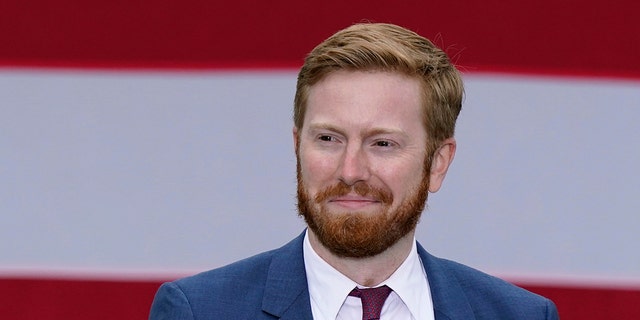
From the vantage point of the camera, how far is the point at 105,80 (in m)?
2.30

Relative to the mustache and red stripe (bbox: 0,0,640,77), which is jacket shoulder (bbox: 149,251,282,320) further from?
red stripe (bbox: 0,0,640,77)

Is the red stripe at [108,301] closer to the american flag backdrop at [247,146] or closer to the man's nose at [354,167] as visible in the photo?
the american flag backdrop at [247,146]

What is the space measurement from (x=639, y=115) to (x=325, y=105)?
873mm

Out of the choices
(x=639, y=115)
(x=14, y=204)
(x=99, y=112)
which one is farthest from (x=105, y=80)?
(x=639, y=115)

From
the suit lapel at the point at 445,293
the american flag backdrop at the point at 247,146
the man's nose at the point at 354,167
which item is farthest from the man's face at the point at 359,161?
the american flag backdrop at the point at 247,146

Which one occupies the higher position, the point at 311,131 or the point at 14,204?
the point at 311,131

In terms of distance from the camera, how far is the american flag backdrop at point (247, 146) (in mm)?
2250

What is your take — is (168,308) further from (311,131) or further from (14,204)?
(14,204)

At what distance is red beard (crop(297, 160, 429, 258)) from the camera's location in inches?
64.0

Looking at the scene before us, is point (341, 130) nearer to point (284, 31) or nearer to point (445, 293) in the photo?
point (445, 293)

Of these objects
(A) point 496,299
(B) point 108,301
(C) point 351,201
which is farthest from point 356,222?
(B) point 108,301

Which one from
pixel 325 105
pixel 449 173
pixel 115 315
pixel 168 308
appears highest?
pixel 325 105

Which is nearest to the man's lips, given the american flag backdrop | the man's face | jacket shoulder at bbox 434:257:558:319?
the man's face

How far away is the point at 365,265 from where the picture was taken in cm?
168
